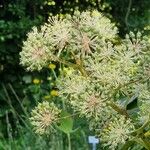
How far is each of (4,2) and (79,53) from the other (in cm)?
363

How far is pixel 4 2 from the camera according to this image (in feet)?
16.8

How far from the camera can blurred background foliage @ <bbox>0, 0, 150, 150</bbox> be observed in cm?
491

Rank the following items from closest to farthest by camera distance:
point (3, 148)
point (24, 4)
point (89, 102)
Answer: point (89, 102)
point (3, 148)
point (24, 4)

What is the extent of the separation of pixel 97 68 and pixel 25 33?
138 inches

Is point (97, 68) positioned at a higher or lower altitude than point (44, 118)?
Answer: higher

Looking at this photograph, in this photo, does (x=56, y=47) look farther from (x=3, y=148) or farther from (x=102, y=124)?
(x=3, y=148)

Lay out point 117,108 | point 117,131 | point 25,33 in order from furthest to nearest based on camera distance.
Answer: point 25,33 < point 117,108 < point 117,131

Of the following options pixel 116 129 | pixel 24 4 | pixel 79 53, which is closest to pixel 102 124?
pixel 116 129

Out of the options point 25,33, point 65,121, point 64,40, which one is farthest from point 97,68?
point 25,33

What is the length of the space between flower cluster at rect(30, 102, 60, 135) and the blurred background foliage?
9.64 feet

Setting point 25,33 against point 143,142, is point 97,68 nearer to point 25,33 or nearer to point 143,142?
point 143,142

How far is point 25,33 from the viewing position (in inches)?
195

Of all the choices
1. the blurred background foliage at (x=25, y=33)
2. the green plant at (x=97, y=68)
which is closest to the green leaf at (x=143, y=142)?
the green plant at (x=97, y=68)

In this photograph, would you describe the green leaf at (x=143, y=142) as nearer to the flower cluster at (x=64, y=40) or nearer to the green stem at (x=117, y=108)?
the green stem at (x=117, y=108)
